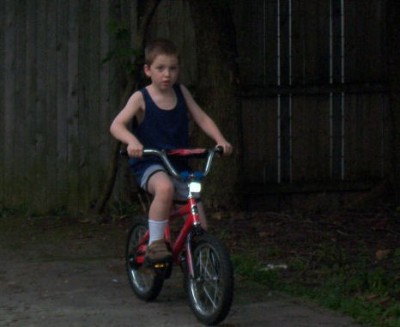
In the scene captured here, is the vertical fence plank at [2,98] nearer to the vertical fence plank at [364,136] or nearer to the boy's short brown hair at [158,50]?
the vertical fence plank at [364,136]

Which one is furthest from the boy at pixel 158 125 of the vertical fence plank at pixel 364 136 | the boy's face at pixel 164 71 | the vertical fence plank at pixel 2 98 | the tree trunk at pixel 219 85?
the vertical fence plank at pixel 364 136

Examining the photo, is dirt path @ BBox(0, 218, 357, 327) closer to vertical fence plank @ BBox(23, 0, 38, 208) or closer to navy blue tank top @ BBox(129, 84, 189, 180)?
navy blue tank top @ BBox(129, 84, 189, 180)

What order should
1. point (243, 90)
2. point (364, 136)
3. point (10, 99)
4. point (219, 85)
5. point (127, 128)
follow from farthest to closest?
1. point (364, 136)
2. point (243, 90)
3. point (10, 99)
4. point (219, 85)
5. point (127, 128)

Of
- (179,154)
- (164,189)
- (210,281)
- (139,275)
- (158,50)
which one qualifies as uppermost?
(158,50)

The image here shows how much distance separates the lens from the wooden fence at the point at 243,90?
36.3 ft

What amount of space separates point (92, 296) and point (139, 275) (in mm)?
348

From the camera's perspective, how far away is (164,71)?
7.10m

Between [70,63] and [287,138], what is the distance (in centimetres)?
234

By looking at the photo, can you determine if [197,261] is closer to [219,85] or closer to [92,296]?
[92,296]

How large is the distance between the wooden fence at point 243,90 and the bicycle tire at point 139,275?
3381mm

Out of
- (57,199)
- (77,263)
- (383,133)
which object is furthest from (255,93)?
(77,263)

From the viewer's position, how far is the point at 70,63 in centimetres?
1109

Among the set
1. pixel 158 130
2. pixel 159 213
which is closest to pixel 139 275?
pixel 159 213

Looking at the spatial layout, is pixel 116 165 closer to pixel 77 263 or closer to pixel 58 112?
pixel 58 112
